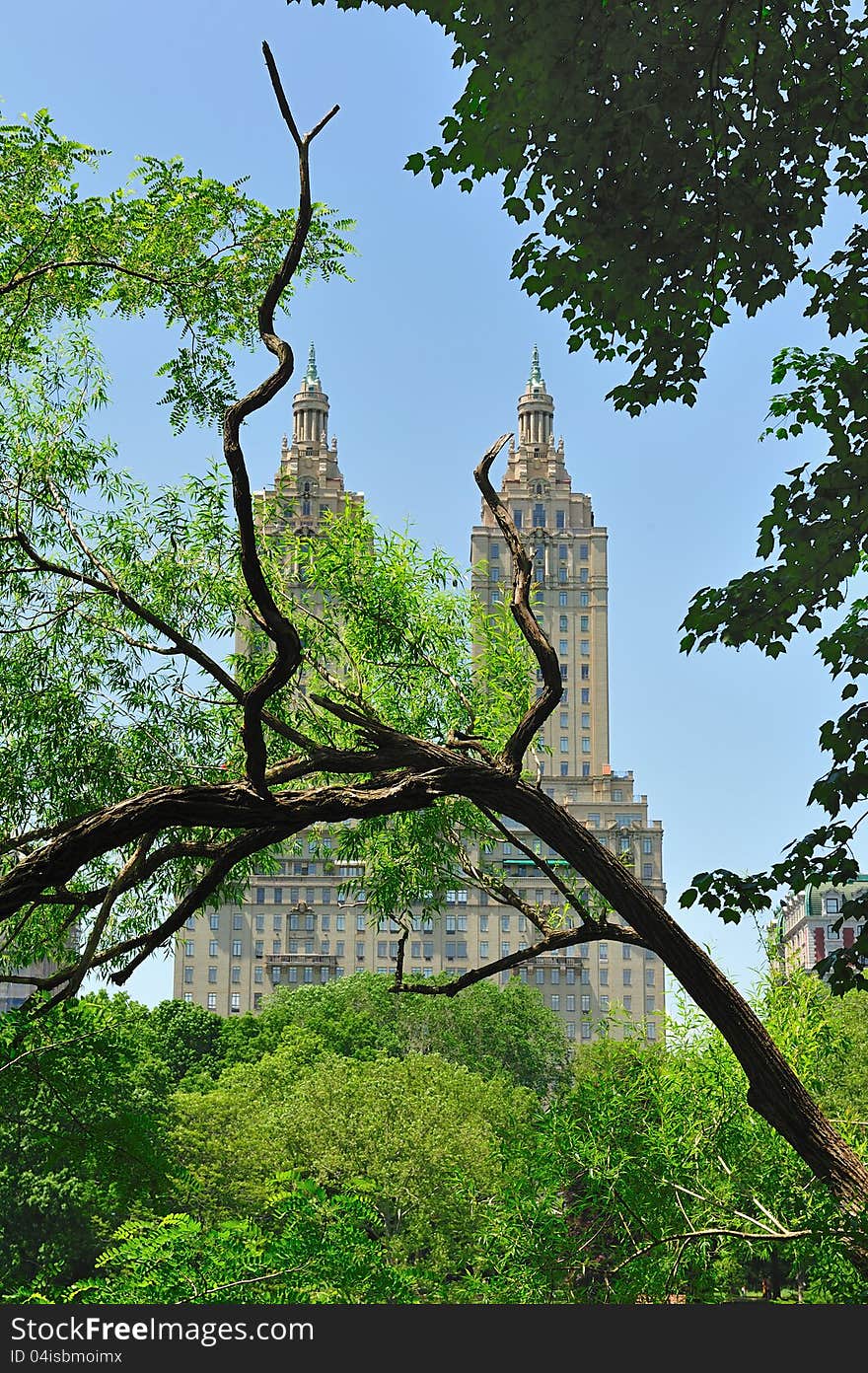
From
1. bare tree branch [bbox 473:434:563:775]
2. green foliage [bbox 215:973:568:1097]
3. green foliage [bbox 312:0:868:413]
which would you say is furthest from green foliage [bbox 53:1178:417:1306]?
green foliage [bbox 215:973:568:1097]

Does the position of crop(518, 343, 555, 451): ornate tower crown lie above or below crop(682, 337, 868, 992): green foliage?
above

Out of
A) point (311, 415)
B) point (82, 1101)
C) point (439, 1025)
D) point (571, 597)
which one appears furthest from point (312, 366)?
point (82, 1101)

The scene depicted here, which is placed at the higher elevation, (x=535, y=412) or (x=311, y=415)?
(x=535, y=412)

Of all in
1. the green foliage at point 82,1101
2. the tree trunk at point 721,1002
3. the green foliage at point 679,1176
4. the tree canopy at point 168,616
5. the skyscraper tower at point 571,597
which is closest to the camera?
the tree trunk at point 721,1002

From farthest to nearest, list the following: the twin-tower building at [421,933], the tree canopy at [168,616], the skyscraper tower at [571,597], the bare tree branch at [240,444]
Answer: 1. the skyscraper tower at [571,597]
2. the twin-tower building at [421,933]
3. the tree canopy at [168,616]
4. the bare tree branch at [240,444]

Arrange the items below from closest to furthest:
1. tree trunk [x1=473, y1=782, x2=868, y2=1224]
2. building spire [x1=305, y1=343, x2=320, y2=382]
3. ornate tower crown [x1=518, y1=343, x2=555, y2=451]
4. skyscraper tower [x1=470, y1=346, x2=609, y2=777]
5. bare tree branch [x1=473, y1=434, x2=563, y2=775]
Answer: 1. tree trunk [x1=473, y1=782, x2=868, y2=1224]
2. bare tree branch [x1=473, y1=434, x2=563, y2=775]
3. building spire [x1=305, y1=343, x2=320, y2=382]
4. skyscraper tower [x1=470, y1=346, x2=609, y2=777]
5. ornate tower crown [x1=518, y1=343, x2=555, y2=451]

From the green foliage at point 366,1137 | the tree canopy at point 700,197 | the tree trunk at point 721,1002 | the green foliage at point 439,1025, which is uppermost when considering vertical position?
the tree canopy at point 700,197

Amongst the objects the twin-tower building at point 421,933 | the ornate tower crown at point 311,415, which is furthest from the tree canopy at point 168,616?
the ornate tower crown at point 311,415

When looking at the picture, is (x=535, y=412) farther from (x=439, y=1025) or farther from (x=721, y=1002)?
(x=721, y=1002)

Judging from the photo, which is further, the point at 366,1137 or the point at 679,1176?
the point at 366,1137

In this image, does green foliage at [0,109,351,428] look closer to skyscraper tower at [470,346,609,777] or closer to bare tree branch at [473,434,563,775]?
bare tree branch at [473,434,563,775]

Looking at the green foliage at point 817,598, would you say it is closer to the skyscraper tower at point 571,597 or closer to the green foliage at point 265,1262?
the green foliage at point 265,1262

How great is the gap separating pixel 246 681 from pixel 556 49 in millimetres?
3571

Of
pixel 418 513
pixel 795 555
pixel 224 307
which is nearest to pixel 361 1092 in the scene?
pixel 418 513
